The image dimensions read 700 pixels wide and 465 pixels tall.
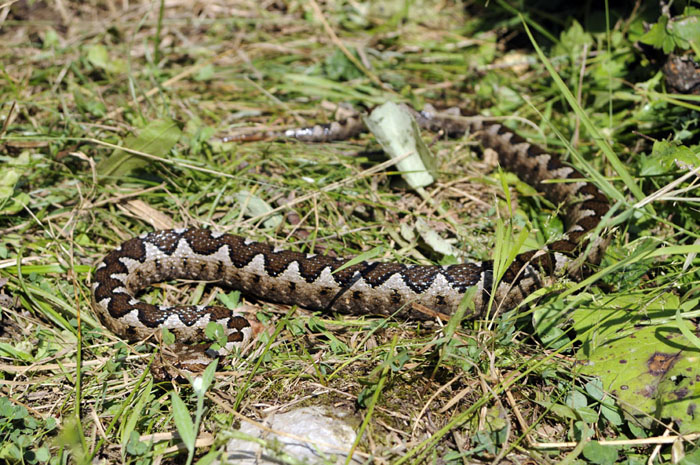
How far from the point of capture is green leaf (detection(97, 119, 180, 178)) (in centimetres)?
514

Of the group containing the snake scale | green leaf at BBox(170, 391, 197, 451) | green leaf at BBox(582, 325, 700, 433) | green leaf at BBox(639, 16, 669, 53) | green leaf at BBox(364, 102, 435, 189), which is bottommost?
the snake scale

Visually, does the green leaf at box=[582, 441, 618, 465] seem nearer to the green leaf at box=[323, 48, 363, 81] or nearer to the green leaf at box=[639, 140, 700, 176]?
the green leaf at box=[639, 140, 700, 176]

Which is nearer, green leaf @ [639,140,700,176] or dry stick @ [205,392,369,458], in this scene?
dry stick @ [205,392,369,458]

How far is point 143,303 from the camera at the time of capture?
15.3 ft

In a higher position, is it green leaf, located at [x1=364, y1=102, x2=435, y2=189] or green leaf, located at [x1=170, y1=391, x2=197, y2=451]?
green leaf, located at [x1=364, y1=102, x2=435, y2=189]

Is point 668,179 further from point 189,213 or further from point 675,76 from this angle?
point 189,213

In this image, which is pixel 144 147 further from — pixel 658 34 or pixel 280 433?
pixel 658 34

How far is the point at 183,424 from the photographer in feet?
10.1

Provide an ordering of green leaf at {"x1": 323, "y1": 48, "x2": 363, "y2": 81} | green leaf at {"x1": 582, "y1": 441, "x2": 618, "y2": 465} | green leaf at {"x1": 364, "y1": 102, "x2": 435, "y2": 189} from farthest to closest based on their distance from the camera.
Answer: green leaf at {"x1": 323, "y1": 48, "x2": 363, "y2": 81}
green leaf at {"x1": 364, "y1": 102, "x2": 435, "y2": 189}
green leaf at {"x1": 582, "y1": 441, "x2": 618, "y2": 465}

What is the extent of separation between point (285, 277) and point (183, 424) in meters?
1.86

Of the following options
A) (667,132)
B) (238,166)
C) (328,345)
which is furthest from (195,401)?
(667,132)

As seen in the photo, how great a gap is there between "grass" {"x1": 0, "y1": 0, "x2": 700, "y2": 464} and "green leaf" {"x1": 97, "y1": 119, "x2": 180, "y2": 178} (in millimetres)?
21

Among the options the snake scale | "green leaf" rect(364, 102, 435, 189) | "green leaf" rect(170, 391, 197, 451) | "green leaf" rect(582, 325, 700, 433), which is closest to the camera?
"green leaf" rect(170, 391, 197, 451)

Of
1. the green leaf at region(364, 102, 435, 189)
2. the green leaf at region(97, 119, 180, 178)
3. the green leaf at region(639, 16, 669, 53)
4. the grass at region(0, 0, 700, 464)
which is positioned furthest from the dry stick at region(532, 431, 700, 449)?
the green leaf at region(97, 119, 180, 178)
